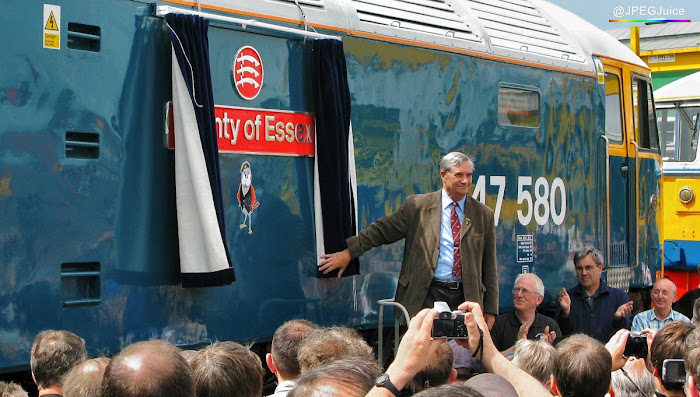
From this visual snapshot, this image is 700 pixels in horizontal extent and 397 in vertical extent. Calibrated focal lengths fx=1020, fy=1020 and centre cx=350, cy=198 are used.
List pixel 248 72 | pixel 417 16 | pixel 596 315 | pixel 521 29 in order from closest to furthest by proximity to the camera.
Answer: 1. pixel 248 72
2. pixel 417 16
3. pixel 596 315
4. pixel 521 29

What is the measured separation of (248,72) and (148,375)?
3.89 m

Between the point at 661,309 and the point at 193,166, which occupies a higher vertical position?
the point at 193,166

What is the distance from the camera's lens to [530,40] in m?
8.65

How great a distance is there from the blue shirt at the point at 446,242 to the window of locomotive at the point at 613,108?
335cm

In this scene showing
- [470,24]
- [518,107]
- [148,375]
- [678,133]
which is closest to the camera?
[148,375]

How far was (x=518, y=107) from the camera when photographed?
331 inches

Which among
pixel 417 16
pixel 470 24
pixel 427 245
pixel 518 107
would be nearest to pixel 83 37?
pixel 427 245

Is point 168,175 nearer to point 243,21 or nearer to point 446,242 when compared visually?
point 243,21

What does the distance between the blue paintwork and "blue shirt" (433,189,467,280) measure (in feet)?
2.01

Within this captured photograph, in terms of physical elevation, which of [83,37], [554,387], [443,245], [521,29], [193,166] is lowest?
[554,387]

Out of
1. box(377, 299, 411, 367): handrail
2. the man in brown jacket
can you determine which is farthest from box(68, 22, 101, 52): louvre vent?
box(377, 299, 411, 367): handrail

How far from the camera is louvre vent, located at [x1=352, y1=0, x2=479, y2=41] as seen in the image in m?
7.08

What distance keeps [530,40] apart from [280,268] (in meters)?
3.45

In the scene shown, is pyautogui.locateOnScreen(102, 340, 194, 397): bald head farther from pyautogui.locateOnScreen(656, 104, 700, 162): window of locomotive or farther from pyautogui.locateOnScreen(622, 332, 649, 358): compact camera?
pyautogui.locateOnScreen(656, 104, 700, 162): window of locomotive
